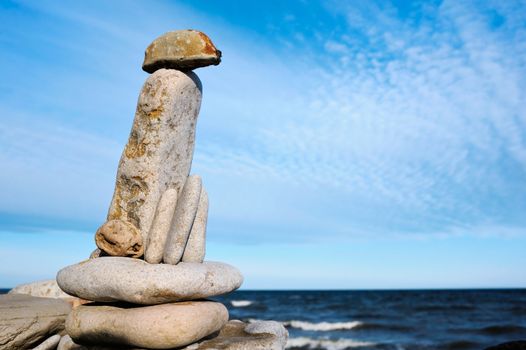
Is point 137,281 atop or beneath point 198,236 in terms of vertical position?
beneath

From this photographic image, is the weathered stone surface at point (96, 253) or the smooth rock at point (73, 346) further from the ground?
the weathered stone surface at point (96, 253)

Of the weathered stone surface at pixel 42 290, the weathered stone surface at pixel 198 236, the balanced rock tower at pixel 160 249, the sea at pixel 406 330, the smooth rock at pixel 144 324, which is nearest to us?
the smooth rock at pixel 144 324

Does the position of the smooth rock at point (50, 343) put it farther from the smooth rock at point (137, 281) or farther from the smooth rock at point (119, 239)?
the smooth rock at point (119, 239)

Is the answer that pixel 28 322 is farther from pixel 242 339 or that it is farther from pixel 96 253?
pixel 242 339

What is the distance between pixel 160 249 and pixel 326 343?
16543 mm

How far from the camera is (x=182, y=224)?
24.1 feet

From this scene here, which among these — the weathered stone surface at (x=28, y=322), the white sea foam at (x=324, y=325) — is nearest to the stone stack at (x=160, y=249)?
the weathered stone surface at (x=28, y=322)

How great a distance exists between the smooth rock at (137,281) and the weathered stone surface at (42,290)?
14.5 feet

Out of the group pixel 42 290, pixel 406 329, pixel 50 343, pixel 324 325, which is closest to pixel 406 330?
pixel 406 329

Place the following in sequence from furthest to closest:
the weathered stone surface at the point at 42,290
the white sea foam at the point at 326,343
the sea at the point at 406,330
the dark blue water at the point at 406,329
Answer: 1. the dark blue water at the point at 406,329
2. the sea at the point at 406,330
3. the white sea foam at the point at 326,343
4. the weathered stone surface at the point at 42,290

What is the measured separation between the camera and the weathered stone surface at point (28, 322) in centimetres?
780

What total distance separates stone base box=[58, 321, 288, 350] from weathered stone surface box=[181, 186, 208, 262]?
1221 millimetres

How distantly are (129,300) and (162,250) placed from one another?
0.87 meters

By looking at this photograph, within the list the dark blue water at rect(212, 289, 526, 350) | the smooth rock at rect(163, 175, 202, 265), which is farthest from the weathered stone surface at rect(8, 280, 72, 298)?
the dark blue water at rect(212, 289, 526, 350)
